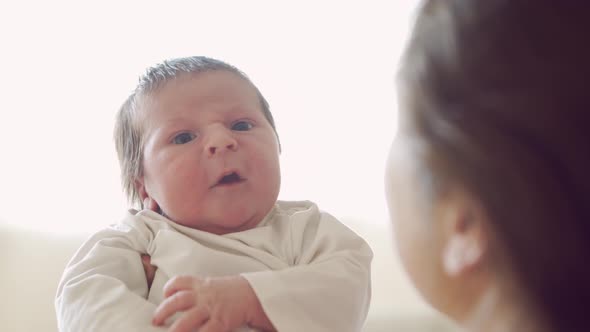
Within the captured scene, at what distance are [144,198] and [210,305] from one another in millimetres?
383

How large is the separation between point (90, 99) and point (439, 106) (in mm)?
1321

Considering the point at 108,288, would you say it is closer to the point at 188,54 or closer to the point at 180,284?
the point at 180,284

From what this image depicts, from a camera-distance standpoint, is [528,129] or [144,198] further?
[144,198]

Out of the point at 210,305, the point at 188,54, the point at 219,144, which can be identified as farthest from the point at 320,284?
the point at 188,54

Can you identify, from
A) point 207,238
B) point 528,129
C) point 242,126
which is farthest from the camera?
point 242,126

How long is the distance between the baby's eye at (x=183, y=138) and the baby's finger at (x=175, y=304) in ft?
1.02

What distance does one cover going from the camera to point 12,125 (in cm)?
163

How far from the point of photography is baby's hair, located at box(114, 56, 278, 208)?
1.06 m

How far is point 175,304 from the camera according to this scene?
775 mm

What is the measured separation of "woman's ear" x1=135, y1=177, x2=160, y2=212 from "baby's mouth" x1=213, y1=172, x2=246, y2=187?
164mm

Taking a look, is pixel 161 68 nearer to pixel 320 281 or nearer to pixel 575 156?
pixel 320 281

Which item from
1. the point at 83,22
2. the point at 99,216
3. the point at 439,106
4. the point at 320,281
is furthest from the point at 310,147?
the point at 439,106

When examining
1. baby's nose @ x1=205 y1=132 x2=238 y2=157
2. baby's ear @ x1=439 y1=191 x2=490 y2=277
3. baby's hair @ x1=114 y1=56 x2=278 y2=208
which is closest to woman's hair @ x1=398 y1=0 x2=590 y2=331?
baby's ear @ x1=439 y1=191 x2=490 y2=277

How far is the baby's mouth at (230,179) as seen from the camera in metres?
0.97
